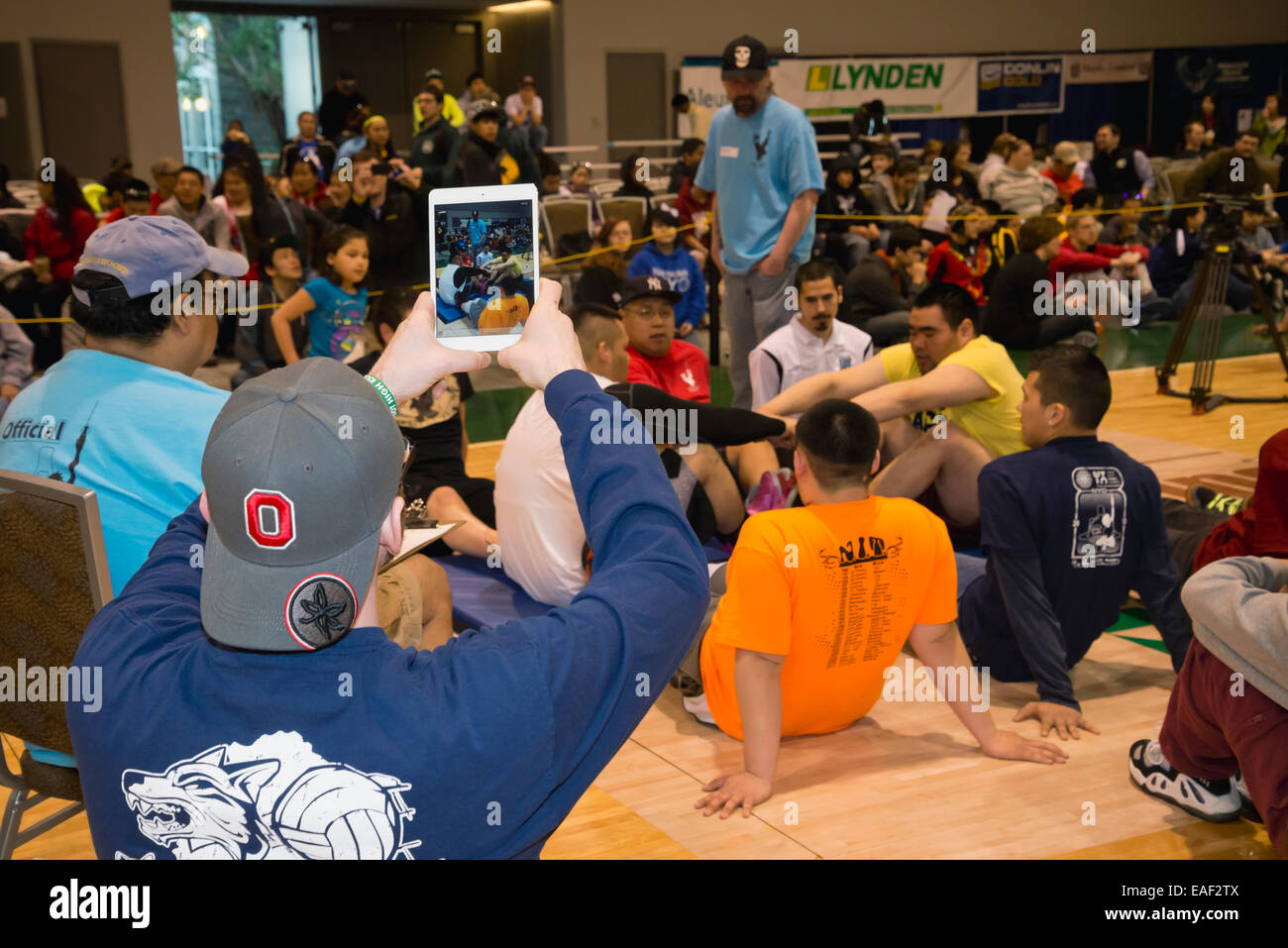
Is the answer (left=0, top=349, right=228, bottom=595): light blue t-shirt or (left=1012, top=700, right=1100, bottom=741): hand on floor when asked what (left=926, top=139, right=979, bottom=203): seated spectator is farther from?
(left=0, top=349, right=228, bottom=595): light blue t-shirt

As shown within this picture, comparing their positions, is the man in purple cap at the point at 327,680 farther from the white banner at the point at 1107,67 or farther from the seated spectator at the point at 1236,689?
the white banner at the point at 1107,67

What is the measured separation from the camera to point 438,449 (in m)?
4.84

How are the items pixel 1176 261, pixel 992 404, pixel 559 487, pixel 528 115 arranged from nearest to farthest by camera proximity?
pixel 559 487, pixel 992 404, pixel 1176 261, pixel 528 115

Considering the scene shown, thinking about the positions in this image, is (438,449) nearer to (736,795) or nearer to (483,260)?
(736,795)

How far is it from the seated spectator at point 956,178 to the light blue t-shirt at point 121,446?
9.49 meters

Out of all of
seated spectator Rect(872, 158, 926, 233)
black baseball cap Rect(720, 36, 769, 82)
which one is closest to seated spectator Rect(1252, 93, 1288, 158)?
seated spectator Rect(872, 158, 926, 233)

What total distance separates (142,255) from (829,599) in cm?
175

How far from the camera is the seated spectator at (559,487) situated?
366 centimetres

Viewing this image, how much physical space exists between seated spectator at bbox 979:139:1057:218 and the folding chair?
1055 centimetres

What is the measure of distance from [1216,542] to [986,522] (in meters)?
0.64

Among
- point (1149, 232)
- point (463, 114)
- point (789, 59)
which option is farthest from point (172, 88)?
point (1149, 232)

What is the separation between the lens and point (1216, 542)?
2965 millimetres

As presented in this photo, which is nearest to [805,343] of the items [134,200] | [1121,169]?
[134,200]

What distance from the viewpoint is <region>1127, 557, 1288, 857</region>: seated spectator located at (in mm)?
2277
